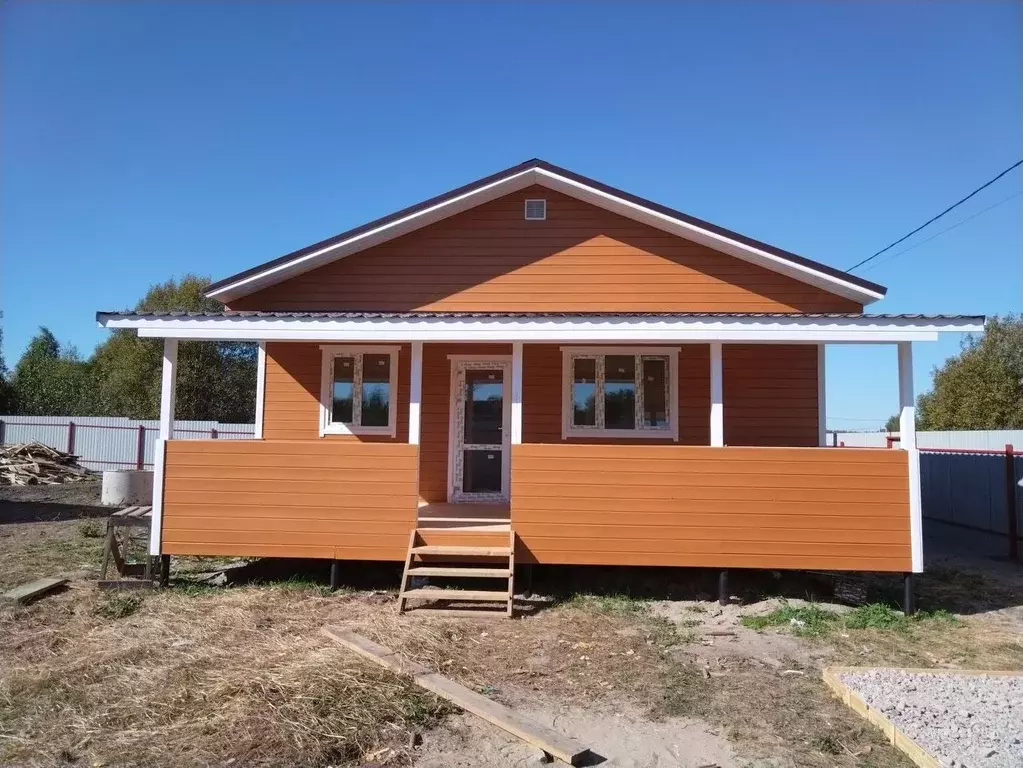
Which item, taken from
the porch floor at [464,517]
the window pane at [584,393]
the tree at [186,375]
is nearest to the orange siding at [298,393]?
the porch floor at [464,517]

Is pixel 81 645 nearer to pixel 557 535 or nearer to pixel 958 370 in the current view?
pixel 557 535

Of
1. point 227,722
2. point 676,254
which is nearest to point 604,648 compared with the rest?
point 227,722

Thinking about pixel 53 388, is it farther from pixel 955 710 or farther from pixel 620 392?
pixel 955 710

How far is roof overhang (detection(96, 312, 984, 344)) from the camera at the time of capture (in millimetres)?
8117

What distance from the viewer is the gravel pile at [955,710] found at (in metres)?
4.27

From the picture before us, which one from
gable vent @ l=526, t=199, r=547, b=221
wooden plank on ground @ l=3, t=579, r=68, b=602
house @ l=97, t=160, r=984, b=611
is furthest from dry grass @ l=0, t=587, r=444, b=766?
gable vent @ l=526, t=199, r=547, b=221

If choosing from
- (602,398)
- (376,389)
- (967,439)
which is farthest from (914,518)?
(967,439)

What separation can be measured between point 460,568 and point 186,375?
2967cm

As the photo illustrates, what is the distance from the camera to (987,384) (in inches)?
1227

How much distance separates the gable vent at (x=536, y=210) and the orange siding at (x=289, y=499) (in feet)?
13.8

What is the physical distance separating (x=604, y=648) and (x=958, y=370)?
107ft

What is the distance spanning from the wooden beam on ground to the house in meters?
1.56

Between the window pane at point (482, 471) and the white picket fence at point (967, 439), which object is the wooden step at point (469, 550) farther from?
the white picket fence at point (967, 439)

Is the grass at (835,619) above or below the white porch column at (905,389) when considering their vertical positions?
below
